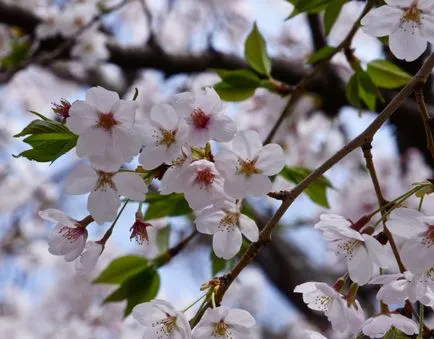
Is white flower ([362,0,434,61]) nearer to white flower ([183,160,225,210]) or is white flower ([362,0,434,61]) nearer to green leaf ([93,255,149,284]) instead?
white flower ([183,160,225,210])

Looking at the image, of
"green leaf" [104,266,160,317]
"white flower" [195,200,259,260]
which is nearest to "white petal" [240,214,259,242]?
"white flower" [195,200,259,260]

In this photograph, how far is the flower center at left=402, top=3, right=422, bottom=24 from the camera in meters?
0.72

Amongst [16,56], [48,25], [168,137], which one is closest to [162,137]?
[168,137]

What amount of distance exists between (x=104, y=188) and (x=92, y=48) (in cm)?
147

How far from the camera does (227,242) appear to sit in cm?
68

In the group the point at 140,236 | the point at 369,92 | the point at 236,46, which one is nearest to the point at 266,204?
the point at 236,46

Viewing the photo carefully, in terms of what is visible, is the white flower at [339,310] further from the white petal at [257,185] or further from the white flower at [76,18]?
the white flower at [76,18]

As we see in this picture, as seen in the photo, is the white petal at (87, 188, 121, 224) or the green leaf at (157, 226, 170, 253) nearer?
the white petal at (87, 188, 121, 224)

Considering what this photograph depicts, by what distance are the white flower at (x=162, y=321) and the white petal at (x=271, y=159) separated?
0.16 metres

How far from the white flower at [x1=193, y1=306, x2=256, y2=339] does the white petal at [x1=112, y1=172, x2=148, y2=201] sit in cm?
12

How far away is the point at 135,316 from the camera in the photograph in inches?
26.5

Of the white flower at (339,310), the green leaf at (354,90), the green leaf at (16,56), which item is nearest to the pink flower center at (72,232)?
the white flower at (339,310)

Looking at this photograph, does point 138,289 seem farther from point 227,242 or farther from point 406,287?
point 406,287

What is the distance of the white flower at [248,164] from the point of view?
0.63 meters
